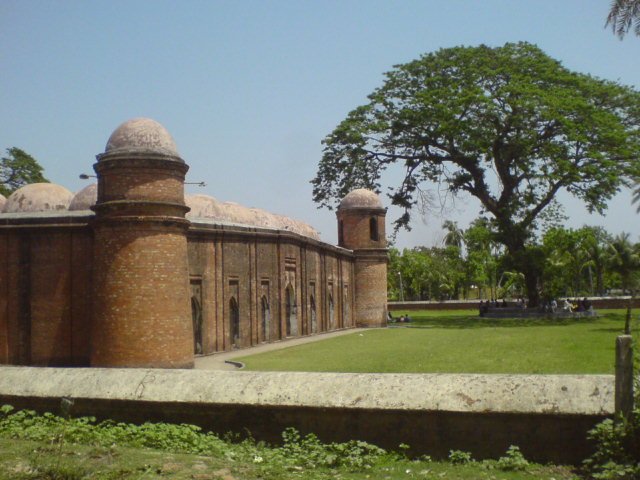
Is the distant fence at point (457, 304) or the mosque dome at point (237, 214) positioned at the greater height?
the mosque dome at point (237, 214)

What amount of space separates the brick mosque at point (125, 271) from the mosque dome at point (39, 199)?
0.03 m

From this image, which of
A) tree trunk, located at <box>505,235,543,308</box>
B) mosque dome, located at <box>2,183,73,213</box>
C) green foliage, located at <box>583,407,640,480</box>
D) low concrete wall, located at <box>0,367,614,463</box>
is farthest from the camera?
tree trunk, located at <box>505,235,543,308</box>

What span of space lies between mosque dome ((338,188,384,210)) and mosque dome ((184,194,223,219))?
1125 centimetres

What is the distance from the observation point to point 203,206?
24.8m

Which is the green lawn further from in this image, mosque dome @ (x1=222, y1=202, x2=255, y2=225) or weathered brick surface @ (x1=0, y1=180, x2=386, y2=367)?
mosque dome @ (x1=222, y1=202, x2=255, y2=225)

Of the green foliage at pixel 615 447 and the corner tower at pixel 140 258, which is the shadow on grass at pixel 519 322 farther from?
the green foliage at pixel 615 447

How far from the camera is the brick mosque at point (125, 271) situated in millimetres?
16203

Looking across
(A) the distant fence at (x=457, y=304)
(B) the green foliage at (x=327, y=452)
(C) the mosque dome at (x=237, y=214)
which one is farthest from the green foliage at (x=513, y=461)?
(A) the distant fence at (x=457, y=304)

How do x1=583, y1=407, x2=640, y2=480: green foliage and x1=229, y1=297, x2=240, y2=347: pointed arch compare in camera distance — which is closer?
x1=583, y1=407, x2=640, y2=480: green foliage

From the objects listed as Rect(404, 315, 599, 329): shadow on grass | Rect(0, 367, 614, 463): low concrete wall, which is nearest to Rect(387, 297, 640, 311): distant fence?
Rect(404, 315, 599, 329): shadow on grass

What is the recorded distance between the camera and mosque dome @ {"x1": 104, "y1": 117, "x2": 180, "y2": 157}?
55.4 ft

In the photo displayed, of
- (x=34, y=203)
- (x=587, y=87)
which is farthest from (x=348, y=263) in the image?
(x=34, y=203)

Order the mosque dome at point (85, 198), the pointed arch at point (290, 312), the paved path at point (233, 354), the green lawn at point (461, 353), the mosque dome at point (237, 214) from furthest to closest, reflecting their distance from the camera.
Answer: the pointed arch at point (290, 312)
the mosque dome at point (237, 214)
the mosque dome at point (85, 198)
the paved path at point (233, 354)
the green lawn at point (461, 353)

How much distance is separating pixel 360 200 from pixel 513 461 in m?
30.5
